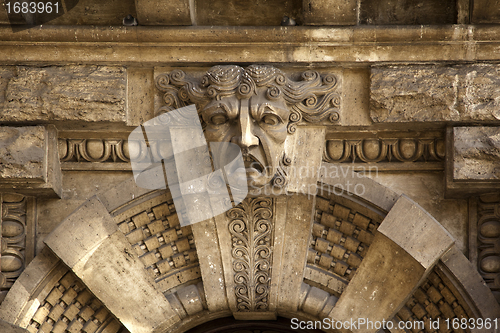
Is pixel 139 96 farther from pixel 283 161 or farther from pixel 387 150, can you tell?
pixel 387 150

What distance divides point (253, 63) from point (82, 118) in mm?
1048

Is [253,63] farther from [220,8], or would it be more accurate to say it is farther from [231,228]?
[231,228]

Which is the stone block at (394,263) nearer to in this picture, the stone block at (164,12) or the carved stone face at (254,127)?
the carved stone face at (254,127)

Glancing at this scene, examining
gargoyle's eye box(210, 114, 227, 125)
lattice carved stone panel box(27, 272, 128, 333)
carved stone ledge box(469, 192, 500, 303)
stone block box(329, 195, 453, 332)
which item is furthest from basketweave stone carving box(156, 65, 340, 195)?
lattice carved stone panel box(27, 272, 128, 333)

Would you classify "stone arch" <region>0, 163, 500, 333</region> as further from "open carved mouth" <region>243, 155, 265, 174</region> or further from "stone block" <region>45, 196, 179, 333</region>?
"open carved mouth" <region>243, 155, 265, 174</region>

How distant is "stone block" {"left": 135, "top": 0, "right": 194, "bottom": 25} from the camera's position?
11.2 ft

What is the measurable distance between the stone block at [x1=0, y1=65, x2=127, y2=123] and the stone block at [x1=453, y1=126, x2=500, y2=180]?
1926 millimetres

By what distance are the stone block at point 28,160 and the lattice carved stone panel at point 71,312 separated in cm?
57

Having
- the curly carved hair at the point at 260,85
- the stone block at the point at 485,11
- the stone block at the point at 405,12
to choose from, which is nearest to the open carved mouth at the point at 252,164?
the curly carved hair at the point at 260,85

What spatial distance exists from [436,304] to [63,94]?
8.19ft

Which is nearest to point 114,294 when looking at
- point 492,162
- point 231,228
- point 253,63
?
point 231,228

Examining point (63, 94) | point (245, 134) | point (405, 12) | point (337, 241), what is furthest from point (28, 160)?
point (405, 12)

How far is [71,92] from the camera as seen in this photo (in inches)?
138

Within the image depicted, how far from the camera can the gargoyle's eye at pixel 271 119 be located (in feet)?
11.1
